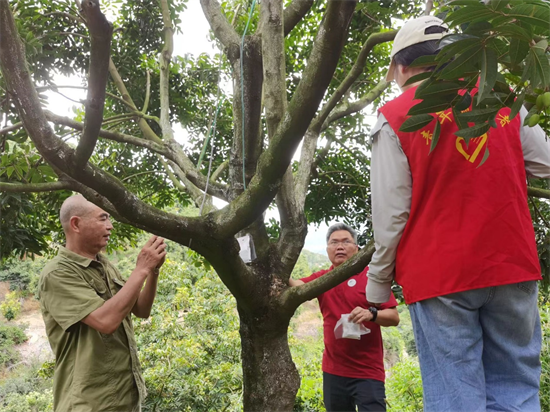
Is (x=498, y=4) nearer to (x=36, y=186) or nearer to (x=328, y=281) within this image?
(x=328, y=281)

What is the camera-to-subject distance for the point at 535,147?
4.75 feet

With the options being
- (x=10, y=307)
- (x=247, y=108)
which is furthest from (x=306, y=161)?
(x=10, y=307)

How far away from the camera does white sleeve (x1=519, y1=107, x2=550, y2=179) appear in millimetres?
1436

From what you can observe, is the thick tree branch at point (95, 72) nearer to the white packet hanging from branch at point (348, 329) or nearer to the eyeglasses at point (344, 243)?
the white packet hanging from branch at point (348, 329)

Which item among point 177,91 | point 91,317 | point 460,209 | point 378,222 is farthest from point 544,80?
point 177,91

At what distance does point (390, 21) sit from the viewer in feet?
12.6

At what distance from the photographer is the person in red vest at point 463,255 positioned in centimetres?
121

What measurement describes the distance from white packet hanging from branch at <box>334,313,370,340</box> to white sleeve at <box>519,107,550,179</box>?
1536 mm

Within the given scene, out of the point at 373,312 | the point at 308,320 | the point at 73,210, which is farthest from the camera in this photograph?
the point at 308,320

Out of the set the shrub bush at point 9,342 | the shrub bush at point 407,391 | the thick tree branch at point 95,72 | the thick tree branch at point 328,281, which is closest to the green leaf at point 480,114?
the thick tree branch at point 95,72

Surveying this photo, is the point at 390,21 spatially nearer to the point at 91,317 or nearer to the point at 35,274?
the point at 91,317

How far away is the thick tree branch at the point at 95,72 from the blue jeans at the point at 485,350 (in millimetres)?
1191

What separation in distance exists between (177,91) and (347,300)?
3.68 meters

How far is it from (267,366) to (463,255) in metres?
1.72
